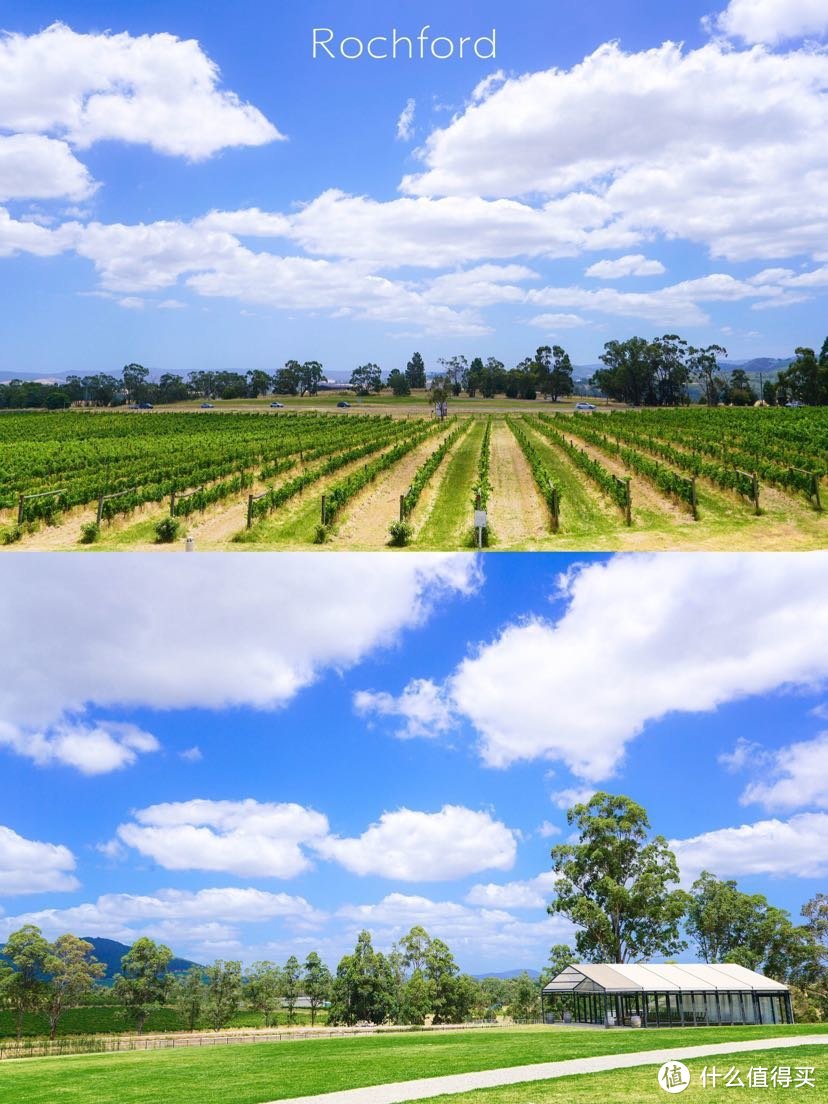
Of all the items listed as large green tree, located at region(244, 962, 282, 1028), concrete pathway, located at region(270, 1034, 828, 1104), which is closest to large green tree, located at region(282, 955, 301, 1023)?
large green tree, located at region(244, 962, 282, 1028)

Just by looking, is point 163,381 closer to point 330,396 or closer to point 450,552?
point 330,396

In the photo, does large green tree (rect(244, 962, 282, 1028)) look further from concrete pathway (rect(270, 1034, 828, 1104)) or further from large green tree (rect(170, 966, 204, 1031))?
concrete pathway (rect(270, 1034, 828, 1104))

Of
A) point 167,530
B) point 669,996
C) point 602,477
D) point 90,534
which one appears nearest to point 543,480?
point 602,477

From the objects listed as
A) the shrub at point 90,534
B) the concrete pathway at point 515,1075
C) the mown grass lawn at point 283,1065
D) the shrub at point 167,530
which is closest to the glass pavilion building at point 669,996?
the mown grass lawn at point 283,1065

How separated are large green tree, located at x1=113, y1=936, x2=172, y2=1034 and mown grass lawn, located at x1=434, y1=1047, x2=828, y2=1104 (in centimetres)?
4047

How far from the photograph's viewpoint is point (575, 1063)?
14023 millimetres

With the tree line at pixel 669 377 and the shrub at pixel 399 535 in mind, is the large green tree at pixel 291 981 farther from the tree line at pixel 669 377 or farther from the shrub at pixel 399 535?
the tree line at pixel 669 377

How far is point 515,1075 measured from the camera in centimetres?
1307

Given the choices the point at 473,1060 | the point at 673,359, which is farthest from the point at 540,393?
the point at 473,1060

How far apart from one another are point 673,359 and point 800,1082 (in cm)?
8808

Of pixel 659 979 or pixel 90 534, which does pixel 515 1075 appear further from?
pixel 90 534

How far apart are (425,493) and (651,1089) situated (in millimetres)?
21978

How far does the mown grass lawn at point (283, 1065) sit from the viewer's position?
13477 millimetres

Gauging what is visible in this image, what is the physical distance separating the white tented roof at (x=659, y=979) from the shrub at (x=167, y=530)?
17.4 m
